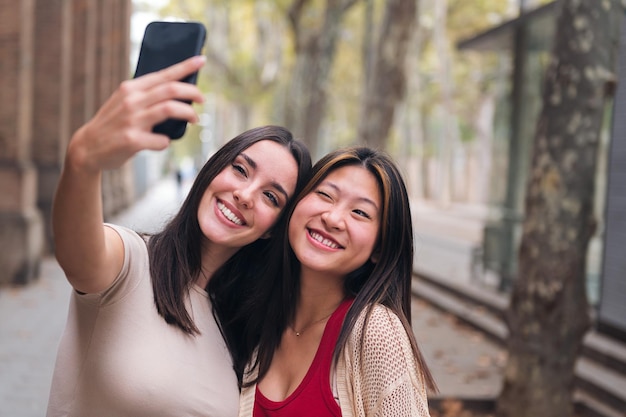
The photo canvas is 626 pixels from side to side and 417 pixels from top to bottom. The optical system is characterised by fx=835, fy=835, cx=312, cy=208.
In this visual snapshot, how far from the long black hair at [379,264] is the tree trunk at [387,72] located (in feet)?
35.0

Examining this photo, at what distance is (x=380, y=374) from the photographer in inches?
91.9

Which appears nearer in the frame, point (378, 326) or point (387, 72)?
point (378, 326)

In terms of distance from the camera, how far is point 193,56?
1.75 metres

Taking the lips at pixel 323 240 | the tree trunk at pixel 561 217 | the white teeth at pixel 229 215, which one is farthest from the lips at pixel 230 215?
the tree trunk at pixel 561 217

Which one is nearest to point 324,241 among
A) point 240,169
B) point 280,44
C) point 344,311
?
point 344,311

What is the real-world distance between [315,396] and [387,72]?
12.1m

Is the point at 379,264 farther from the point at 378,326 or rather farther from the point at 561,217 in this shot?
the point at 561,217

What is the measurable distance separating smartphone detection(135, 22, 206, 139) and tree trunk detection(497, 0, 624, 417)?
171 inches

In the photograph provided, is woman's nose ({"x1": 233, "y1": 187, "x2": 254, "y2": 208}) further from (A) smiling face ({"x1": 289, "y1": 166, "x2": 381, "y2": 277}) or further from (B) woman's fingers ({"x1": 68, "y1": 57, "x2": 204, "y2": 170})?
(B) woman's fingers ({"x1": 68, "y1": 57, "x2": 204, "y2": 170})

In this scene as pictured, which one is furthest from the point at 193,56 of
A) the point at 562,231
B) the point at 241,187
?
the point at 562,231

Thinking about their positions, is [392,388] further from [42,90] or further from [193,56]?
[42,90]

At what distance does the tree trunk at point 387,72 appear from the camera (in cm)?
1365

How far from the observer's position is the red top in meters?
2.43

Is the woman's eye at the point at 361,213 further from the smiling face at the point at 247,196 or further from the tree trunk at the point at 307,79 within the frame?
the tree trunk at the point at 307,79
